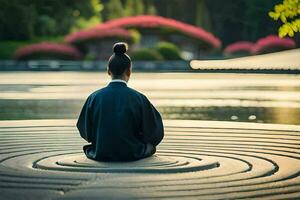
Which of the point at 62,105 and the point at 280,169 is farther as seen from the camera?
the point at 62,105

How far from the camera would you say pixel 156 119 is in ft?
24.9

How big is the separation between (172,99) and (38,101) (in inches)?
118

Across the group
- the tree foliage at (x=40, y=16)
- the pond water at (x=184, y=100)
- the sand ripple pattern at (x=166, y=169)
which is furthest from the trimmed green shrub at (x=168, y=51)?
the sand ripple pattern at (x=166, y=169)

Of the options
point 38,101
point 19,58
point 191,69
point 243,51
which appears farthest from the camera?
point 243,51

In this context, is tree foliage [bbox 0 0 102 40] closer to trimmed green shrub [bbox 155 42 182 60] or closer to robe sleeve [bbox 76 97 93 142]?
trimmed green shrub [bbox 155 42 182 60]

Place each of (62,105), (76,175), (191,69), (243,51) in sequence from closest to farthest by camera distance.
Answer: (76,175) < (62,105) < (191,69) < (243,51)

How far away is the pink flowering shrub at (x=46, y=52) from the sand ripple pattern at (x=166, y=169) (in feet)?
110

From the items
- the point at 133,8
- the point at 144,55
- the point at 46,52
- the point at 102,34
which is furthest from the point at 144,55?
the point at 133,8

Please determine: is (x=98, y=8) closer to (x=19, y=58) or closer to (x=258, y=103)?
(x=19, y=58)

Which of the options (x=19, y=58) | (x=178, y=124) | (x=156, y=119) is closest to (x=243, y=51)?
(x=19, y=58)

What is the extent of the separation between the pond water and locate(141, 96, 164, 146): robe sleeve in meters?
5.99

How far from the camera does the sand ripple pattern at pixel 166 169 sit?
5.97 m

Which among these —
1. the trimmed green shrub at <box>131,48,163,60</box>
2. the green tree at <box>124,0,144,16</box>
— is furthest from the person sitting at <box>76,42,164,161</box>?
the green tree at <box>124,0,144,16</box>

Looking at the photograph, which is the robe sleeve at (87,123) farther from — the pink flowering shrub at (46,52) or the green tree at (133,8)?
the green tree at (133,8)
